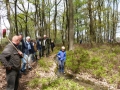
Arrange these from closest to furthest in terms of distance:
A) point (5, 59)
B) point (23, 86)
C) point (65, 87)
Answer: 1. point (5, 59)
2. point (65, 87)
3. point (23, 86)

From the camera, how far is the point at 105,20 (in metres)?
45.9

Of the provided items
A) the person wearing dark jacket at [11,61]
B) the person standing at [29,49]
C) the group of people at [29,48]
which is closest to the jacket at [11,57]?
the person wearing dark jacket at [11,61]

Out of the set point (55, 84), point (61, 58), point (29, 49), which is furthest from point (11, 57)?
point (61, 58)

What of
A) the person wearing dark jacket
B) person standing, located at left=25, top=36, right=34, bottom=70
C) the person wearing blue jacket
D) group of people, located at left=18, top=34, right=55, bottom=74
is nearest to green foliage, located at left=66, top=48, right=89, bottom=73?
the person wearing blue jacket

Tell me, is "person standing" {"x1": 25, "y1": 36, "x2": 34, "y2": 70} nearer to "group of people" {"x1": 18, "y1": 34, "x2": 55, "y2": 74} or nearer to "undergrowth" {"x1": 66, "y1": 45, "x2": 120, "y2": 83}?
"group of people" {"x1": 18, "y1": 34, "x2": 55, "y2": 74}

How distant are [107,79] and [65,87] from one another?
4427 millimetres

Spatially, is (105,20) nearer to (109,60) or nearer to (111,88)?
(109,60)

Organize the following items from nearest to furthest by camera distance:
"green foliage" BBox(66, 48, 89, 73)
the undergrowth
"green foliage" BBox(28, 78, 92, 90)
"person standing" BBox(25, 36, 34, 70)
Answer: "green foliage" BBox(28, 78, 92, 90) < "person standing" BBox(25, 36, 34, 70) < the undergrowth < "green foliage" BBox(66, 48, 89, 73)

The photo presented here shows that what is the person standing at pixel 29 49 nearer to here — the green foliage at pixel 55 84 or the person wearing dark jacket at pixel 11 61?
the green foliage at pixel 55 84

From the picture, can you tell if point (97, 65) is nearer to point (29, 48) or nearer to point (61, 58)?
point (61, 58)

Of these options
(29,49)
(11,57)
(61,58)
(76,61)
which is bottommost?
(76,61)

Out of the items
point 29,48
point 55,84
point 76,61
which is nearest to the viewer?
point 55,84

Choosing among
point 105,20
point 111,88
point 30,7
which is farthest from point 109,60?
point 105,20

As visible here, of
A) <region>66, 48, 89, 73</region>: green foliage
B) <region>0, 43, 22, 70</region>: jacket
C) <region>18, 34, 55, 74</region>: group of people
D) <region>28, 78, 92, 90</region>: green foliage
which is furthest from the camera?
<region>66, 48, 89, 73</region>: green foliage
